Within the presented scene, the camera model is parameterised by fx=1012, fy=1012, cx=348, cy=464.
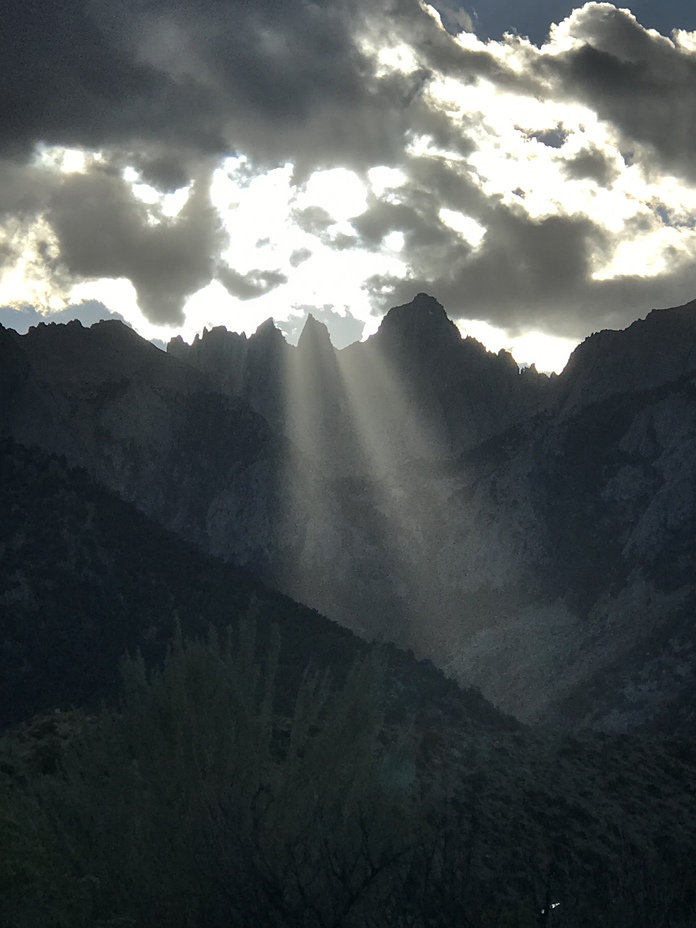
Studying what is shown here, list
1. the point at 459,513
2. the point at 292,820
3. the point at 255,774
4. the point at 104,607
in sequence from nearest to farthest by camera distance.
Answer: the point at 292,820, the point at 255,774, the point at 104,607, the point at 459,513

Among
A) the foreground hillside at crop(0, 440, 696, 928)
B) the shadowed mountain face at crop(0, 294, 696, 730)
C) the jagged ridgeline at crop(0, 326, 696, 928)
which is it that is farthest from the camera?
the shadowed mountain face at crop(0, 294, 696, 730)

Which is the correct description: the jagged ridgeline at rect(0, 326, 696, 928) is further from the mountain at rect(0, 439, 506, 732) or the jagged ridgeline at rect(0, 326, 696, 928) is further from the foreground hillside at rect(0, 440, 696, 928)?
the mountain at rect(0, 439, 506, 732)

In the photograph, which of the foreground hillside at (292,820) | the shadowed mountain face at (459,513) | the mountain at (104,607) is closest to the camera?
the foreground hillside at (292,820)

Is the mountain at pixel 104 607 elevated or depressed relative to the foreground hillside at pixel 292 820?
elevated

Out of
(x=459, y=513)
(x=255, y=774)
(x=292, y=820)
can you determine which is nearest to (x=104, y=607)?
(x=255, y=774)

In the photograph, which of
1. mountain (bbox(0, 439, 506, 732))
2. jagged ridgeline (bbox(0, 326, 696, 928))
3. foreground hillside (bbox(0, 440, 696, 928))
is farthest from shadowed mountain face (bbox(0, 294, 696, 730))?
foreground hillside (bbox(0, 440, 696, 928))

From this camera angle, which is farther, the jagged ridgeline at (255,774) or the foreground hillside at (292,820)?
the jagged ridgeline at (255,774)

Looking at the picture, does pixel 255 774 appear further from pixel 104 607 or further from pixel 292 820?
pixel 104 607

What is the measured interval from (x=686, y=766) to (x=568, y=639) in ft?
299

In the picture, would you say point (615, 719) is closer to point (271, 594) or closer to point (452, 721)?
point (271, 594)

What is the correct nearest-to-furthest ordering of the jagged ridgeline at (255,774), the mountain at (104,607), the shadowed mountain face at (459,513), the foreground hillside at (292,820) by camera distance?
the foreground hillside at (292,820), the jagged ridgeline at (255,774), the mountain at (104,607), the shadowed mountain face at (459,513)

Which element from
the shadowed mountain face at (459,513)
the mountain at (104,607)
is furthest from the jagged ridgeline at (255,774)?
the shadowed mountain face at (459,513)

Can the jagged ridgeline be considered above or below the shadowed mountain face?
below

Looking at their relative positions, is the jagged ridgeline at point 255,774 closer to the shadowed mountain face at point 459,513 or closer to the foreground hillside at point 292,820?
the foreground hillside at point 292,820
